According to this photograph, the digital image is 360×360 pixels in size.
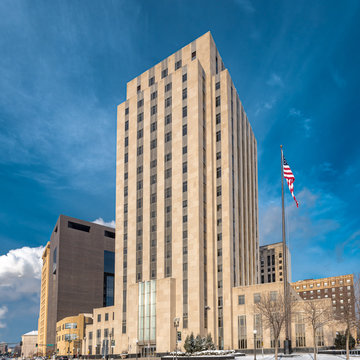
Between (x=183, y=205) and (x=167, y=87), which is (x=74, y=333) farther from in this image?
(x=167, y=87)

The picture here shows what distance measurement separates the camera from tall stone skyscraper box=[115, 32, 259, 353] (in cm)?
8481

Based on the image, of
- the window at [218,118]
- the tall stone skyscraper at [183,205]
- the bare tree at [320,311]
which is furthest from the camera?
the window at [218,118]

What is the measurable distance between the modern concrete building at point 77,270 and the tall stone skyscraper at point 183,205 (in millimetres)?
69233

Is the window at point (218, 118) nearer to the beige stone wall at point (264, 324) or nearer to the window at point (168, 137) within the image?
the window at point (168, 137)

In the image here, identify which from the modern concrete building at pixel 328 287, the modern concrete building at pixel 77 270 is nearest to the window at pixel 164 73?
the modern concrete building at pixel 77 270

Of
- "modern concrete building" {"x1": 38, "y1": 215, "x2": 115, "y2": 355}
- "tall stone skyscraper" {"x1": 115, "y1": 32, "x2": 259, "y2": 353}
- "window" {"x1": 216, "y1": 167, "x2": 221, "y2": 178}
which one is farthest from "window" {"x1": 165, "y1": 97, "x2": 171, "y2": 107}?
"modern concrete building" {"x1": 38, "y1": 215, "x2": 115, "y2": 355}

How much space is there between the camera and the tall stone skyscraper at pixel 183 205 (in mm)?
84812

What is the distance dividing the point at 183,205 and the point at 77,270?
90718 mm

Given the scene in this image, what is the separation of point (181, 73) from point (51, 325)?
11196 centimetres

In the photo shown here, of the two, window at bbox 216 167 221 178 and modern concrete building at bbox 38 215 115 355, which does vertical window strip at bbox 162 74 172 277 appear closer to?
window at bbox 216 167 221 178

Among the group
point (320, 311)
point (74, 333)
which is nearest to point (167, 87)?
point (320, 311)

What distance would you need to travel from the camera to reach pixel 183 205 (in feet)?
295

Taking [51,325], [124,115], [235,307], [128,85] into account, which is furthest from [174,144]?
[51,325]

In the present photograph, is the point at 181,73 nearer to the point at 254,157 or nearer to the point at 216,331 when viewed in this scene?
the point at 254,157
